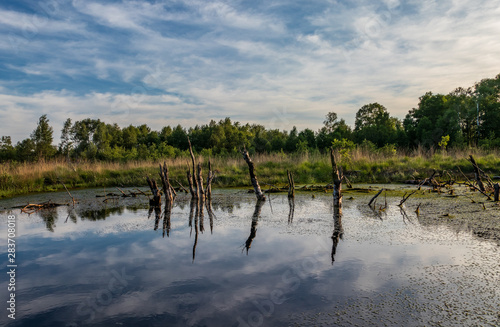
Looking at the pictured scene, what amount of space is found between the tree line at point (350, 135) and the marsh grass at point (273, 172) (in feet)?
24.0

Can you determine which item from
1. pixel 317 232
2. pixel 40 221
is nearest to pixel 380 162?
pixel 317 232

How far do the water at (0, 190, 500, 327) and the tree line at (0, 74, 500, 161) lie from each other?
20.4 meters

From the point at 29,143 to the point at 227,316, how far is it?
4692cm

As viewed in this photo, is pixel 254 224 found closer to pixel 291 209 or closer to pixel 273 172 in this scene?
pixel 291 209

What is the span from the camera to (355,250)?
5.50 m

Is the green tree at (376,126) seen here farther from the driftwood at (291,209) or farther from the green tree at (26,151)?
the green tree at (26,151)

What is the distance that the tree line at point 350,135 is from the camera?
3275cm

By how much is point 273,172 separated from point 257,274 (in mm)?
13810

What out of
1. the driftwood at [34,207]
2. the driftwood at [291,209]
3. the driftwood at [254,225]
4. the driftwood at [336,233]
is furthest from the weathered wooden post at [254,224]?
the driftwood at [34,207]

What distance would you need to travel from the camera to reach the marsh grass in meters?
16.5

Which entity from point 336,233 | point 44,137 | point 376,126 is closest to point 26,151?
point 44,137

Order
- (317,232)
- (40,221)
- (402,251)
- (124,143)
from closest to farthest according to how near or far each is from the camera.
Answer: (402,251)
(317,232)
(40,221)
(124,143)

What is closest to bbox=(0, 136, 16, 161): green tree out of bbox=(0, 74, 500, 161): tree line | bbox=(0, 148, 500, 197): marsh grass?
bbox=(0, 74, 500, 161): tree line

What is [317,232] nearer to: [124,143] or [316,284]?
[316,284]
